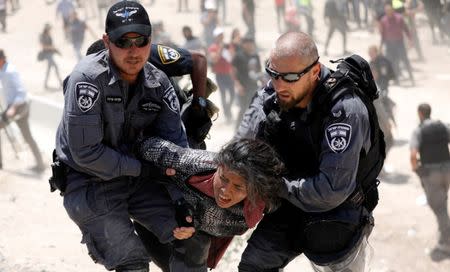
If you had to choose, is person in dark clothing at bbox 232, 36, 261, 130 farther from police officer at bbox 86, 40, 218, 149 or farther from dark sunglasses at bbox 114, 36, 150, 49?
dark sunglasses at bbox 114, 36, 150, 49

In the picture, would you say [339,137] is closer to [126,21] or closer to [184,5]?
[126,21]

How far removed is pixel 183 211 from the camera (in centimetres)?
444

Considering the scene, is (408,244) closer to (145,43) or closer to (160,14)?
(145,43)

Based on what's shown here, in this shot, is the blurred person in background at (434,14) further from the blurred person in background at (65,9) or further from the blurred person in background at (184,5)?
the blurred person in background at (65,9)

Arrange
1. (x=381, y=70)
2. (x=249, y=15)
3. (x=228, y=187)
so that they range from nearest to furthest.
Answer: (x=228, y=187)
(x=381, y=70)
(x=249, y=15)

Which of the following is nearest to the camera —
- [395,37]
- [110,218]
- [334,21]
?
[110,218]

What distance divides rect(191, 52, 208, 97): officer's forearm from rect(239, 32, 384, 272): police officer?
0.45m

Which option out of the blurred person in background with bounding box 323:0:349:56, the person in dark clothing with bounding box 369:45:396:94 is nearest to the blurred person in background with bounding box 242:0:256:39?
the blurred person in background with bounding box 323:0:349:56

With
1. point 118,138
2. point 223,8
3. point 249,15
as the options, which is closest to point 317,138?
point 118,138

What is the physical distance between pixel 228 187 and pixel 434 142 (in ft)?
21.4

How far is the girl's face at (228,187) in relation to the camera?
4.12m

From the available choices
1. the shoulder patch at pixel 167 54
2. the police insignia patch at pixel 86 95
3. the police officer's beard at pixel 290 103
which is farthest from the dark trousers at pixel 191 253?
the shoulder patch at pixel 167 54

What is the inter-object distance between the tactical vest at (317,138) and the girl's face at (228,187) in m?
0.35

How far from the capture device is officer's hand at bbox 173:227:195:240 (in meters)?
4.43
